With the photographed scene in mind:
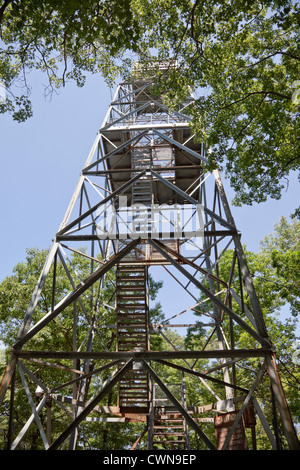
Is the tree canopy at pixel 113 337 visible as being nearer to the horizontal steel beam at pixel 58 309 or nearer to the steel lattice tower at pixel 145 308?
the steel lattice tower at pixel 145 308

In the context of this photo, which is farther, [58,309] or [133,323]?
[133,323]

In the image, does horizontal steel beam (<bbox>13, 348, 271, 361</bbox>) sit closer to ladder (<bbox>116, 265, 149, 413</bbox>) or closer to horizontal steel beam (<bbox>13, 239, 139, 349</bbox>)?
horizontal steel beam (<bbox>13, 239, 139, 349</bbox>)

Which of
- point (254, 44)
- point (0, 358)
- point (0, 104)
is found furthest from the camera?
point (0, 358)

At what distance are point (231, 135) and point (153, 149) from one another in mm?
4968

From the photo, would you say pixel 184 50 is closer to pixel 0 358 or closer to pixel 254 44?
pixel 254 44

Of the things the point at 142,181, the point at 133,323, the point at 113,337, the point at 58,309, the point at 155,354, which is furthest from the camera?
the point at 113,337

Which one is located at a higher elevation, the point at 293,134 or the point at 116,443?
the point at 293,134

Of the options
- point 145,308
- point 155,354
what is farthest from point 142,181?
point 155,354

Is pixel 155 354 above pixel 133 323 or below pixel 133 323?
below

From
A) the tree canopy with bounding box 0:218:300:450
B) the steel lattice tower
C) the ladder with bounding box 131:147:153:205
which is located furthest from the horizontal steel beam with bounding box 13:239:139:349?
the tree canopy with bounding box 0:218:300:450

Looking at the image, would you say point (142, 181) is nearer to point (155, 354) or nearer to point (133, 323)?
point (133, 323)

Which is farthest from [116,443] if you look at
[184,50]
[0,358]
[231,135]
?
[184,50]

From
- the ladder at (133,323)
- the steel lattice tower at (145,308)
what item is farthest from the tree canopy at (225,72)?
the ladder at (133,323)

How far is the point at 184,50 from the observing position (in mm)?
9953
